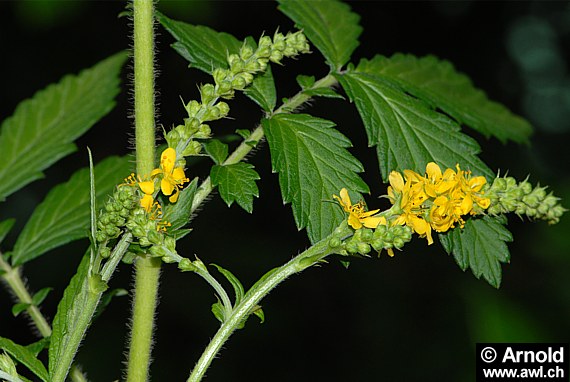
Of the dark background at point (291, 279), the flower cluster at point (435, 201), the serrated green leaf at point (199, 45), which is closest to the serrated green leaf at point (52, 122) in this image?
the serrated green leaf at point (199, 45)

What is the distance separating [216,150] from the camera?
221 cm

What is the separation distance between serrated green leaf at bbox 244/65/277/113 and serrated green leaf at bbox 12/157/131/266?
0.69m

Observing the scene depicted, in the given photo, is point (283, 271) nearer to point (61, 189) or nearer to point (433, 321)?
point (61, 189)

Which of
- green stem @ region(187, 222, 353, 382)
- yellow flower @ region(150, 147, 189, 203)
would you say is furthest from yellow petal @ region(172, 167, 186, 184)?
green stem @ region(187, 222, 353, 382)

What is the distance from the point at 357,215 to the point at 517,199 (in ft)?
1.55

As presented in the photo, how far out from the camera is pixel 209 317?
21.6 ft

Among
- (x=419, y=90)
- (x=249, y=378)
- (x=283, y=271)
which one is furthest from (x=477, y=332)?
(x=283, y=271)

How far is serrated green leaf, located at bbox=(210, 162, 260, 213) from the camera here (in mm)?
2051

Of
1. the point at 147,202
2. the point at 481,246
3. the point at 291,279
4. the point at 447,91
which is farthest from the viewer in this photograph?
the point at 291,279

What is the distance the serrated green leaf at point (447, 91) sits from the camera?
279cm

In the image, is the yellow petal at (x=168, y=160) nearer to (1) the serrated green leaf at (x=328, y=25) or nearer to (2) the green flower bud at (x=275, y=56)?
(2) the green flower bud at (x=275, y=56)

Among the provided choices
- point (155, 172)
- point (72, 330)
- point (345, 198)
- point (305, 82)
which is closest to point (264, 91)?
point (305, 82)

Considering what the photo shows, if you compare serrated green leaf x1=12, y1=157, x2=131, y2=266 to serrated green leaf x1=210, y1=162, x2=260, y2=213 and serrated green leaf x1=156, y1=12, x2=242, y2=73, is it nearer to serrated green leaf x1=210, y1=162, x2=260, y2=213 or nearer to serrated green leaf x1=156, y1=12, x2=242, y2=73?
serrated green leaf x1=156, y1=12, x2=242, y2=73

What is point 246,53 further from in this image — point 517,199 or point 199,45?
point 517,199
